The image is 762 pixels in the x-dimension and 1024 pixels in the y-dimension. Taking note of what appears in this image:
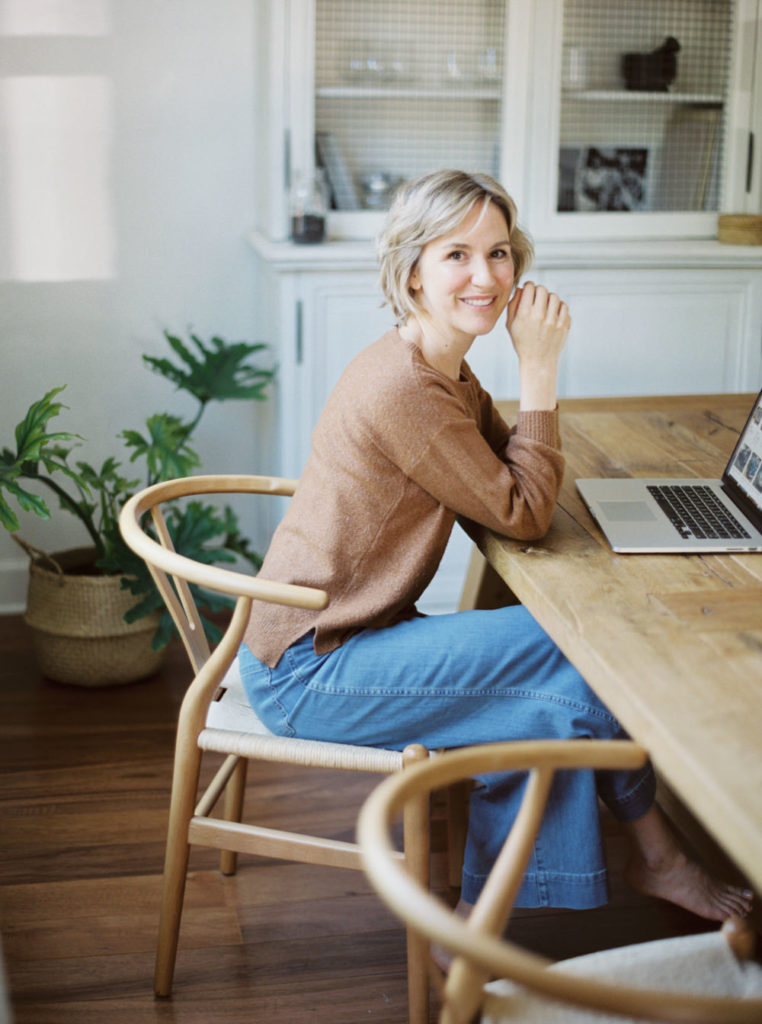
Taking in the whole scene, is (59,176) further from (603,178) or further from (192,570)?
(192,570)

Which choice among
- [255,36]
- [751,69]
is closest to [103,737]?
[255,36]

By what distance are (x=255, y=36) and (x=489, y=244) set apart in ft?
5.47

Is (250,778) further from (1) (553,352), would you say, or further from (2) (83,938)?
(1) (553,352)

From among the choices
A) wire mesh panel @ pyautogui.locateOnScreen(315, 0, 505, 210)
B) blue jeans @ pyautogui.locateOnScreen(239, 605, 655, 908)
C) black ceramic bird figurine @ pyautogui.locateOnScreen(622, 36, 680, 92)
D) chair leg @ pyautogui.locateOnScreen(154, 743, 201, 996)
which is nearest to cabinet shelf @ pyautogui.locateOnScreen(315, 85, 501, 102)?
wire mesh panel @ pyautogui.locateOnScreen(315, 0, 505, 210)

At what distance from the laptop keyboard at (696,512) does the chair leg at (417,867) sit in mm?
521

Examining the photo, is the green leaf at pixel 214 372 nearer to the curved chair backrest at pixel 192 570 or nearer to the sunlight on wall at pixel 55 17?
the sunlight on wall at pixel 55 17

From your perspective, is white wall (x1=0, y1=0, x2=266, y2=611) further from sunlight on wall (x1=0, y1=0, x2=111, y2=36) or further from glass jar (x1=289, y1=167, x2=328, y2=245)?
glass jar (x1=289, y1=167, x2=328, y2=245)

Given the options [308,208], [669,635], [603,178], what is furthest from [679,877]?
[603,178]

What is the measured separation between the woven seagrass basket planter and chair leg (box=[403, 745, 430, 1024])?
1327mm

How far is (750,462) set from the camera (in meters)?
1.82

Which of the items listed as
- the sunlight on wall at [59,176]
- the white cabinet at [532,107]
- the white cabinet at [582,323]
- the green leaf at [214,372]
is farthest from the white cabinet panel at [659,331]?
the sunlight on wall at [59,176]

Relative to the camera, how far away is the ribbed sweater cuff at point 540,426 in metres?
1.72

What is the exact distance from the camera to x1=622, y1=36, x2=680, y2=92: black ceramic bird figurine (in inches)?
120

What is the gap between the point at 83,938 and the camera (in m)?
1.91
